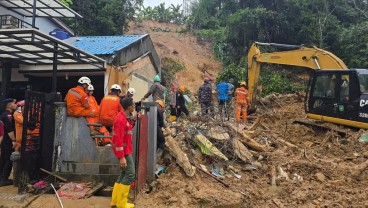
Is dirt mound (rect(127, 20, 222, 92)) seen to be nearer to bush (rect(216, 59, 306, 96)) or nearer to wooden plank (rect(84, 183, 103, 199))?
bush (rect(216, 59, 306, 96))

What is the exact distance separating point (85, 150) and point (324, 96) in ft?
24.9

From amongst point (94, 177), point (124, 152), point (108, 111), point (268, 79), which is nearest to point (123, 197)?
point (124, 152)

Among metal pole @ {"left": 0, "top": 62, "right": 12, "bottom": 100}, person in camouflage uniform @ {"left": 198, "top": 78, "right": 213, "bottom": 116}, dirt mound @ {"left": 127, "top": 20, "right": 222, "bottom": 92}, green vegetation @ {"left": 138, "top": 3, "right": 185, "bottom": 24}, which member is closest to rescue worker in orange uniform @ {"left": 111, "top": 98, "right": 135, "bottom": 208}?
metal pole @ {"left": 0, "top": 62, "right": 12, "bottom": 100}

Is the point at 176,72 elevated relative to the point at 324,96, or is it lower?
elevated

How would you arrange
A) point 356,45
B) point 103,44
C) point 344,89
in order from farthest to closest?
point 356,45 < point 103,44 < point 344,89

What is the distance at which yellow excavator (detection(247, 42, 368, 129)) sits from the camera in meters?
9.92

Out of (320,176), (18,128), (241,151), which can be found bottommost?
(320,176)

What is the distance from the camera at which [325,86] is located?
10969 millimetres

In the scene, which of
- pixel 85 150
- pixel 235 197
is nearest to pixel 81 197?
pixel 85 150

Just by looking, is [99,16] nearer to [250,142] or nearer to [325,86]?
[325,86]

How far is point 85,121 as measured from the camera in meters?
6.88

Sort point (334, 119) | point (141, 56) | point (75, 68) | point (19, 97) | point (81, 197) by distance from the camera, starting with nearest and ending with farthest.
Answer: point (81, 197)
point (334, 119)
point (75, 68)
point (19, 97)
point (141, 56)

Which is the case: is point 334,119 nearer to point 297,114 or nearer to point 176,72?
point 297,114

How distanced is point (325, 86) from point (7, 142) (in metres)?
8.88
